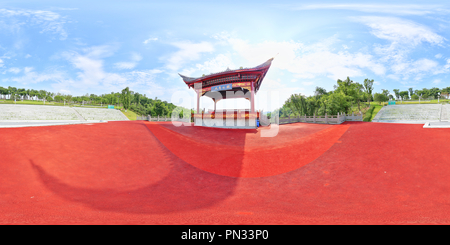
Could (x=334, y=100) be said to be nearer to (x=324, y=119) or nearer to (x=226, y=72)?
(x=324, y=119)

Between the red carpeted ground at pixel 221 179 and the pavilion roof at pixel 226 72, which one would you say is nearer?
the red carpeted ground at pixel 221 179

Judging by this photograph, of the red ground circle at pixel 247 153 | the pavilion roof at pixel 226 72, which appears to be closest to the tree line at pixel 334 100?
the pavilion roof at pixel 226 72

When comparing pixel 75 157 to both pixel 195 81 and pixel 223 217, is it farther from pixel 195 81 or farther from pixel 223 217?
pixel 195 81

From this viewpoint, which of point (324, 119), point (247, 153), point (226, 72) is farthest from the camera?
point (324, 119)

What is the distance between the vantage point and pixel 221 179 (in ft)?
19.4

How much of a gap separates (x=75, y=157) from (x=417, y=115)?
3854 cm

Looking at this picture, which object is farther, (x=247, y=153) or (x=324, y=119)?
(x=324, y=119)

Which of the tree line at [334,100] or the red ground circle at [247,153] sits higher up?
the tree line at [334,100]

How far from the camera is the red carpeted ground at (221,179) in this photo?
11.6 feet

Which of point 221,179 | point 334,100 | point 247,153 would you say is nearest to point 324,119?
point 334,100

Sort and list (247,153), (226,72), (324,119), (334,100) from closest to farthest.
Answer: (247,153), (226,72), (324,119), (334,100)

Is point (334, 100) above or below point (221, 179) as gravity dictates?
above

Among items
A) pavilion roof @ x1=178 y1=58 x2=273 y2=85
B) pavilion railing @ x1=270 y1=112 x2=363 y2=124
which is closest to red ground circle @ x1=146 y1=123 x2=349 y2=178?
pavilion roof @ x1=178 y1=58 x2=273 y2=85

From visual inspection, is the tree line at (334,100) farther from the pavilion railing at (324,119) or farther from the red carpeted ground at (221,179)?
the red carpeted ground at (221,179)
